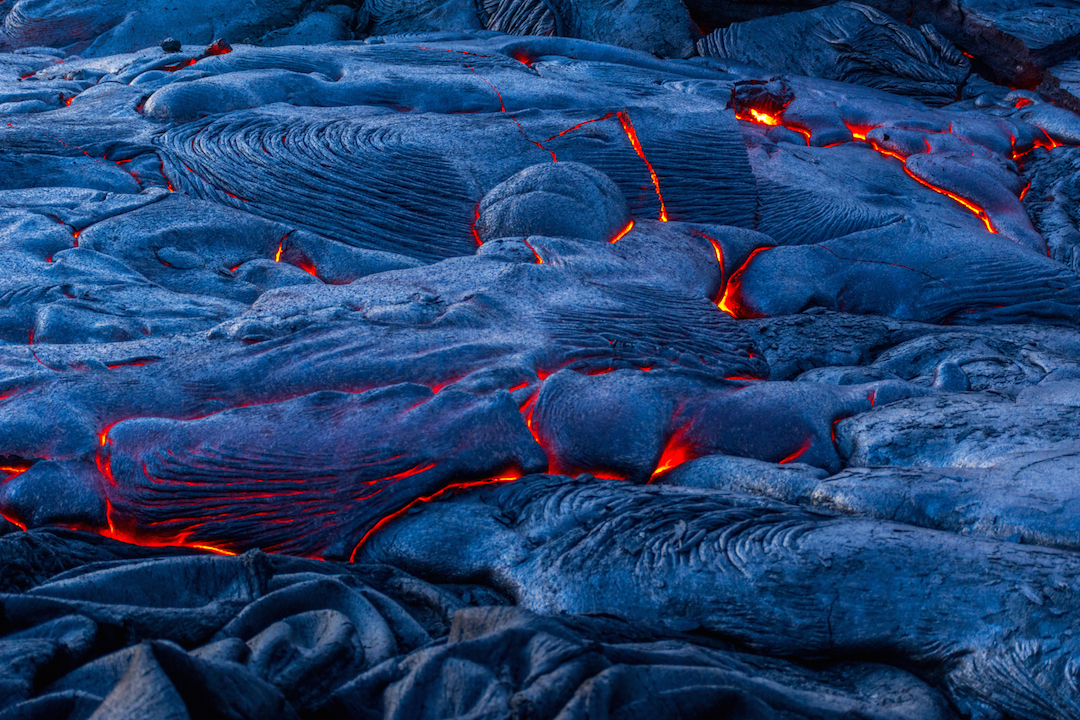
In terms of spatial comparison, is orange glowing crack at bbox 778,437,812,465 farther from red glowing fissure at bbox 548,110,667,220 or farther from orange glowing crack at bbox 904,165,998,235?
orange glowing crack at bbox 904,165,998,235

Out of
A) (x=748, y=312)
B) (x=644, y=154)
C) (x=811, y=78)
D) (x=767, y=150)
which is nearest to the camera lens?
(x=748, y=312)

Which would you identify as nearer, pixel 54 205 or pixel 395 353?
pixel 395 353

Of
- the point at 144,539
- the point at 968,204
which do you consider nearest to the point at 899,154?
the point at 968,204

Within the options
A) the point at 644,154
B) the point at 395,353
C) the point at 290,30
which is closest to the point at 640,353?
the point at 395,353

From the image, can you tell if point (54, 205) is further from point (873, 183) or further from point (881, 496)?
point (873, 183)

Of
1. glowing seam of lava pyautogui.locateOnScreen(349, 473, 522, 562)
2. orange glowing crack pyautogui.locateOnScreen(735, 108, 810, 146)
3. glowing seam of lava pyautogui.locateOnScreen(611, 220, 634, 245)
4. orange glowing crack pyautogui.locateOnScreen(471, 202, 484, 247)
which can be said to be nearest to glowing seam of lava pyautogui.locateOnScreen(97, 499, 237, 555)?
glowing seam of lava pyautogui.locateOnScreen(349, 473, 522, 562)

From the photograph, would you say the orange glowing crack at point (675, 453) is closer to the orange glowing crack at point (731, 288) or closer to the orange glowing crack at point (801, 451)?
the orange glowing crack at point (801, 451)

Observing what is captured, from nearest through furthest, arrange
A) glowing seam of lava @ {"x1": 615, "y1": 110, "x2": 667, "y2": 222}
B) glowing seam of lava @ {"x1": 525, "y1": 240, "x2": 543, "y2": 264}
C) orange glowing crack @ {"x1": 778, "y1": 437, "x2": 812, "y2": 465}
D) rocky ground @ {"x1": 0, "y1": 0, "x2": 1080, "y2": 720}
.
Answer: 1. rocky ground @ {"x1": 0, "y1": 0, "x2": 1080, "y2": 720}
2. orange glowing crack @ {"x1": 778, "y1": 437, "x2": 812, "y2": 465}
3. glowing seam of lava @ {"x1": 525, "y1": 240, "x2": 543, "y2": 264}
4. glowing seam of lava @ {"x1": 615, "y1": 110, "x2": 667, "y2": 222}

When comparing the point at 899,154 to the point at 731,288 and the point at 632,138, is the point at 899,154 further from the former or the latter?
the point at 731,288
